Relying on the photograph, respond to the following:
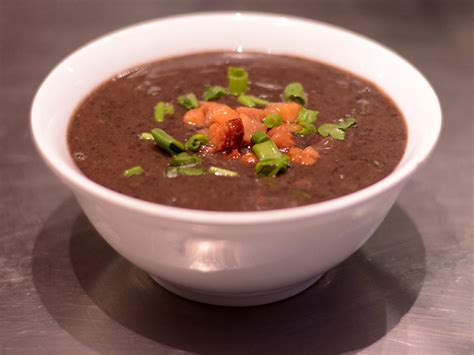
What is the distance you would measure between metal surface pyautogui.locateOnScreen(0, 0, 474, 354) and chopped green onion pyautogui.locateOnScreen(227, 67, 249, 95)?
81 cm

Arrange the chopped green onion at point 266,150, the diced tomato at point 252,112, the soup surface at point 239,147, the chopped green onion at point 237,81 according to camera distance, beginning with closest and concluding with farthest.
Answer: the soup surface at point 239,147 → the chopped green onion at point 266,150 → the diced tomato at point 252,112 → the chopped green onion at point 237,81

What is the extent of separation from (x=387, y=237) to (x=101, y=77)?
52.5 inches

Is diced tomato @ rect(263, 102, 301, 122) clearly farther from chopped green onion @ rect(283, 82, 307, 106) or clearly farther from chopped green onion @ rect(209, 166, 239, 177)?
chopped green onion @ rect(209, 166, 239, 177)

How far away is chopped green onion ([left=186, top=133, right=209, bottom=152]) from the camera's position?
245cm

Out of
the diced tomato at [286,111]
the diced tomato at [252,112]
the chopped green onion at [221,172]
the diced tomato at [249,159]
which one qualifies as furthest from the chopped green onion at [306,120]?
the chopped green onion at [221,172]

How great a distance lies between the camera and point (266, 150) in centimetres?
238

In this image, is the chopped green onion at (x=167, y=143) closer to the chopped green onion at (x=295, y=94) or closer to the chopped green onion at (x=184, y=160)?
the chopped green onion at (x=184, y=160)

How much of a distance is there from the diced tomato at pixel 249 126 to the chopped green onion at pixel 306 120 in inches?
5.5

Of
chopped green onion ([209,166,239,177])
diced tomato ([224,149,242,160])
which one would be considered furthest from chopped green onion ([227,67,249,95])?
chopped green onion ([209,166,239,177])

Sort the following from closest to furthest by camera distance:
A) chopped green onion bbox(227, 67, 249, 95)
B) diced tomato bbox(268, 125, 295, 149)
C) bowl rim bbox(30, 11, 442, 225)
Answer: bowl rim bbox(30, 11, 442, 225), diced tomato bbox(268, 125, 295, 149), chopped green onion bbox(227, 67, 249, 95)

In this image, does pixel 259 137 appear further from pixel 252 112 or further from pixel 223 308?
pixel 223 308

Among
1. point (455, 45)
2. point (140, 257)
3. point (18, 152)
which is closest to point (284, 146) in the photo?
point (140, 257)

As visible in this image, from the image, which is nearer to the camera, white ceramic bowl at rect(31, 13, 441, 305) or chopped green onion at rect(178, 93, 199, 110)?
white ceramic bowl at rect(31, 13, 441, 305)

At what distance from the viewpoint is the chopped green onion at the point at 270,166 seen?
2.30 m
